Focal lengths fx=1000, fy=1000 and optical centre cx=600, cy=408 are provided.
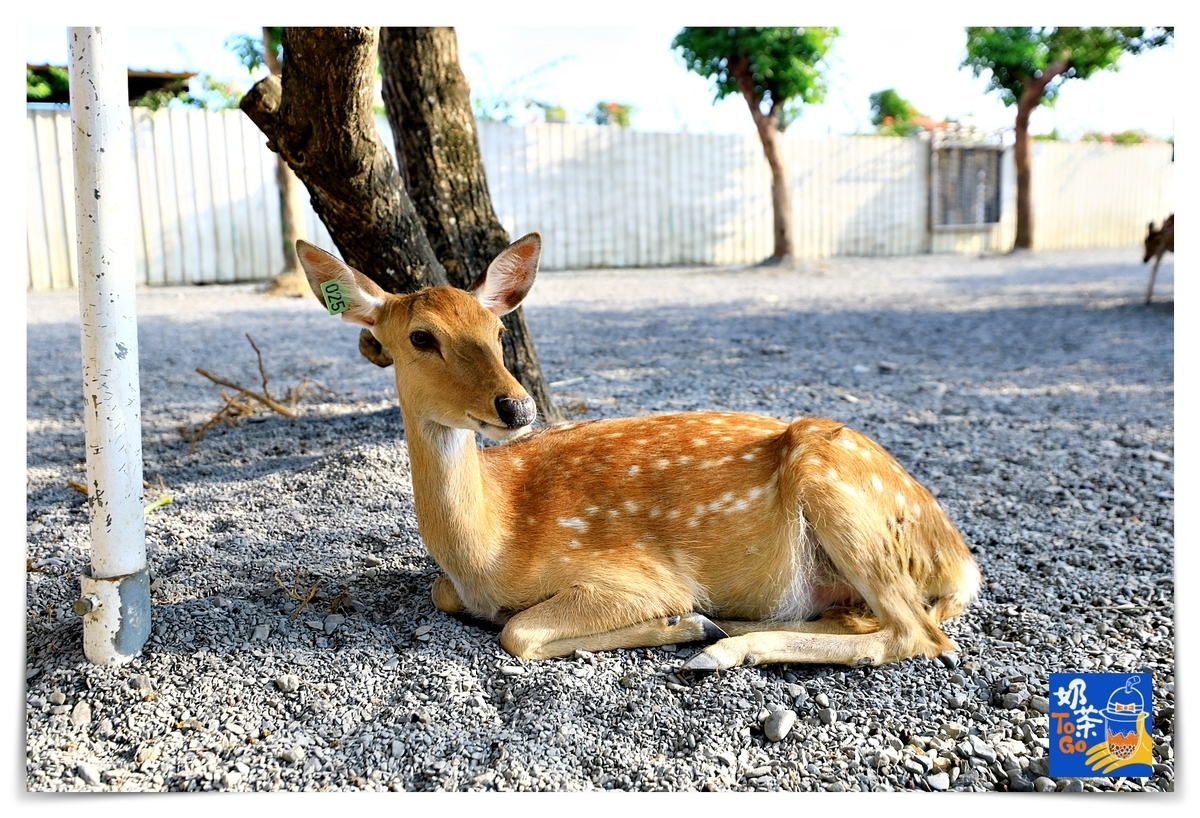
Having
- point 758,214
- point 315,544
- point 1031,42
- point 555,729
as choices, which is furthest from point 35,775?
point 1031,42

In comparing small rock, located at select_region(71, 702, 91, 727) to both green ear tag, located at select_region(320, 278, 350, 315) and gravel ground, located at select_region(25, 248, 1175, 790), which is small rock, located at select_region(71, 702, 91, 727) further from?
green ear tag, located at select_region(320, 278, 350, 315)

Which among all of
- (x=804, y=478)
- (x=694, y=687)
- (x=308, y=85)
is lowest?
(x=694, y=687)

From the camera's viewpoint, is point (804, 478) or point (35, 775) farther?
point (804, 478)

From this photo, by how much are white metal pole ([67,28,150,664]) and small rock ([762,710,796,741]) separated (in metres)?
1.50

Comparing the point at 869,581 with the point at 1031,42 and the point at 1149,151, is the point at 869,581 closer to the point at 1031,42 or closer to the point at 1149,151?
the point at 1031,42

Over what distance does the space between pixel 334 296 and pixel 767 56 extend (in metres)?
11.7

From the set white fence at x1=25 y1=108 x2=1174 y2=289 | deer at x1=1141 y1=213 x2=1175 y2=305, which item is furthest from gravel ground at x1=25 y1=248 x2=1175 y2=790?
white fence at x1=25 y1=108 x2=1174 y2=289

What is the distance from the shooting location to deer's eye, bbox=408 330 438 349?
2.40 m

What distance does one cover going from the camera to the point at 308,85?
310 cm

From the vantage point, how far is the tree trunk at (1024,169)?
17.1 m

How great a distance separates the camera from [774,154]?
14047 millimetres

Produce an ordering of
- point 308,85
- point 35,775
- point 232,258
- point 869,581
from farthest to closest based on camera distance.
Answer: point 232,258
point 308,85
point 869,581
point 35,775

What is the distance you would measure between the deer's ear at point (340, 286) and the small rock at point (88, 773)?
1.10 meters

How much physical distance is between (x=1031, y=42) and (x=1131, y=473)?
13702 millimetres
